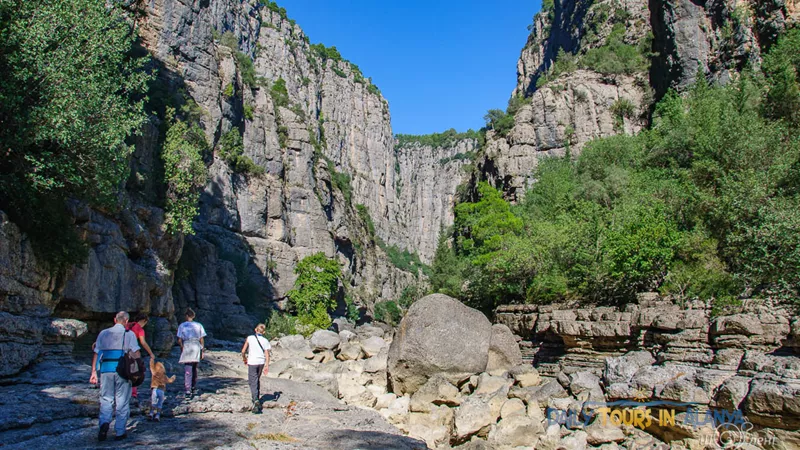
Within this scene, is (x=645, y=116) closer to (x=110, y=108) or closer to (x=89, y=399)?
(x=110, y=108)

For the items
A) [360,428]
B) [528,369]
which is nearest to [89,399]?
[360,428]

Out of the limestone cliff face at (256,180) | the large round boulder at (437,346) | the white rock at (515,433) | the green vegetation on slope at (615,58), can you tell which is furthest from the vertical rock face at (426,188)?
the white rock at (515,433)

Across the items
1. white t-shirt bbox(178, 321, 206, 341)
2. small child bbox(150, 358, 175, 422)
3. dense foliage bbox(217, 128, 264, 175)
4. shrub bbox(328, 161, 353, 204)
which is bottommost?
small child bbox(150, 358, 175, 422)

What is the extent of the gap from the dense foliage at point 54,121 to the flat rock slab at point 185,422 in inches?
173

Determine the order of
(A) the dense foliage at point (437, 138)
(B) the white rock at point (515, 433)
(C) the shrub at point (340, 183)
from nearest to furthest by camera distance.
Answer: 1. (B) the white rock at point (515, 433)
2. (C) the shrub at point (340, 183)
3. (A) the dense foliage at point (437, 138)

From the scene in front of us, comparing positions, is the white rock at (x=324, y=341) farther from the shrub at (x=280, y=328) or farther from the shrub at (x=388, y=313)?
the shrub at (x=388, y=313)

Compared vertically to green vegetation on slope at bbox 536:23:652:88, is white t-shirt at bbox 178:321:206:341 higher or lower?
lower

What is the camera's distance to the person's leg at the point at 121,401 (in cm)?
788

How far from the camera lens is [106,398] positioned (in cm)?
781

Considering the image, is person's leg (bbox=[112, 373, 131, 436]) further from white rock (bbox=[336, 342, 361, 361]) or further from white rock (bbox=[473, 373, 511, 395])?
white rock (bbox=[336, 342, 361, 361])

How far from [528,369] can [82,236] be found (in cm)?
1568

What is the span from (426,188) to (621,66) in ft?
354

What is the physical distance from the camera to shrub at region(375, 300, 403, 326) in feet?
281

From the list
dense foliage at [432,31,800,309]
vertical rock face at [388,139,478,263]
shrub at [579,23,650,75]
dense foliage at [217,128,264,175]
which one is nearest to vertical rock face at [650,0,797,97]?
dense foliage at [432,31,800,309]
